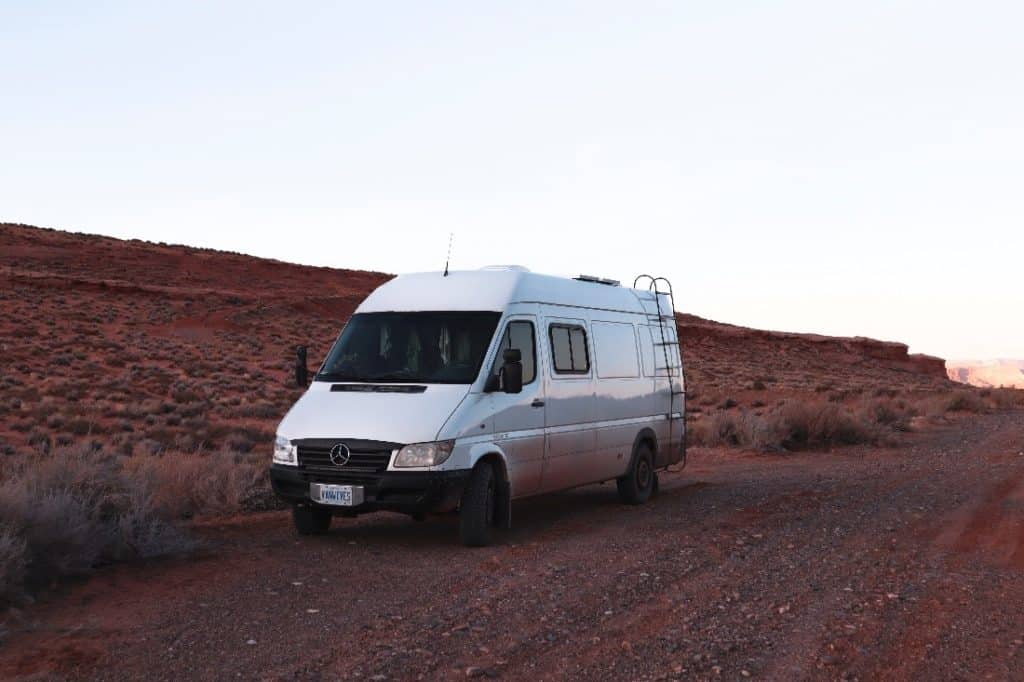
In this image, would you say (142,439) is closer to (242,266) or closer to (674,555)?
(674,555)

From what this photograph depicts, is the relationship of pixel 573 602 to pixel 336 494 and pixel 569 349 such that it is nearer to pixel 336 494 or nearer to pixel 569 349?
pixel 336 494

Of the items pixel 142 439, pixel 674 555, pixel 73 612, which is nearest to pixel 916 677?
pixel 674 555

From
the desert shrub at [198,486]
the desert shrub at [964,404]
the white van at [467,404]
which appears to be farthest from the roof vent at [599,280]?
the desert shrub at [964,404]

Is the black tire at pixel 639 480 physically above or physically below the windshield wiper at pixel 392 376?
below

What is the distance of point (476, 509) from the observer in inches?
342

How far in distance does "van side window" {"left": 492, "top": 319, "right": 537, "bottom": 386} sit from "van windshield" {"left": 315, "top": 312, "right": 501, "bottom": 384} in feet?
0.59

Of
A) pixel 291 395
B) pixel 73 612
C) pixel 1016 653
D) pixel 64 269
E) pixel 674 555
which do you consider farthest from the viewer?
pixel 64 269

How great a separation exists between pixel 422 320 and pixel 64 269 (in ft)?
203

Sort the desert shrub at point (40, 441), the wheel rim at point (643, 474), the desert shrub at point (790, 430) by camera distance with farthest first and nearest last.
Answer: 1. the desert shrub at point (790, 430)
2. the desert shrub at point (40, 441)
3. the wheel rim at point (643, 474)

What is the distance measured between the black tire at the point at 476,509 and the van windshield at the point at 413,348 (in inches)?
34.1

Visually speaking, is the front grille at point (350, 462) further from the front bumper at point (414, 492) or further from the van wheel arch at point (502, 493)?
the van wheel arch at point (502, 493)

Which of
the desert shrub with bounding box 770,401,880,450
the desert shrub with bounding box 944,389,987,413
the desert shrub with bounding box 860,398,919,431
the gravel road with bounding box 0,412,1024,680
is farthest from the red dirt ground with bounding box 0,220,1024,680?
the desert shrub with bounding box 944,389,987,413

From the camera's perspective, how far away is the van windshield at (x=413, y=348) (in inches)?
358

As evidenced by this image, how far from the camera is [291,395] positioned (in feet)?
103
